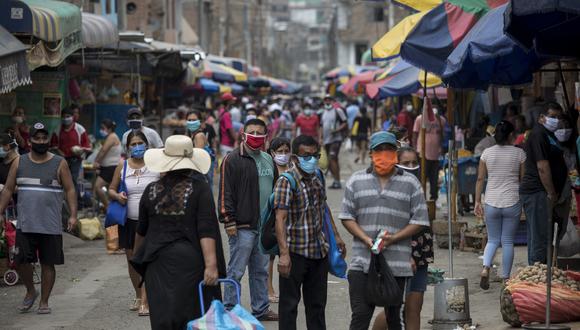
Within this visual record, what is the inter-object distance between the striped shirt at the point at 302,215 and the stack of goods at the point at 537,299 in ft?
6.75

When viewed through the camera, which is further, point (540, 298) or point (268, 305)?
point (268, 305)

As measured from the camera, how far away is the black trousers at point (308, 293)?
28.0 feet

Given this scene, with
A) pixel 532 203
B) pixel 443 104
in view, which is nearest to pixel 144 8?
pixel 443 104

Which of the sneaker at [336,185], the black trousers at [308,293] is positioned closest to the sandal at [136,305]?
the black trousers at [308,293]

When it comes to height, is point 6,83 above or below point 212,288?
above

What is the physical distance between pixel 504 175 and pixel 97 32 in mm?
8141

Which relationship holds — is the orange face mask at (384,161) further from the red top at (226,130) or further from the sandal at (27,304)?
the red top at (226,130)

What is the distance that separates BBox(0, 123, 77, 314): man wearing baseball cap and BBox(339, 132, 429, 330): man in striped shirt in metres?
3.73

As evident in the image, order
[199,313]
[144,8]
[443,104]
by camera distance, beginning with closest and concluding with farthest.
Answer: [199,313] < [443,104] < [144,8]

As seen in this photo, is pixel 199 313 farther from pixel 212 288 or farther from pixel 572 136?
pixel 572 136

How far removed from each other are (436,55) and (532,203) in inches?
97.1

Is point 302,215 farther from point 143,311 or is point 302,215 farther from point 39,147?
point 39,147

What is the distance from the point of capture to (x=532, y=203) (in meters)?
11.1

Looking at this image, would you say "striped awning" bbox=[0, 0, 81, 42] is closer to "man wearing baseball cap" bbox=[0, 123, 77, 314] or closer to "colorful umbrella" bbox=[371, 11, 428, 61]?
"man wearing baseball cap" bbox=[0, 123, 77, 314]
